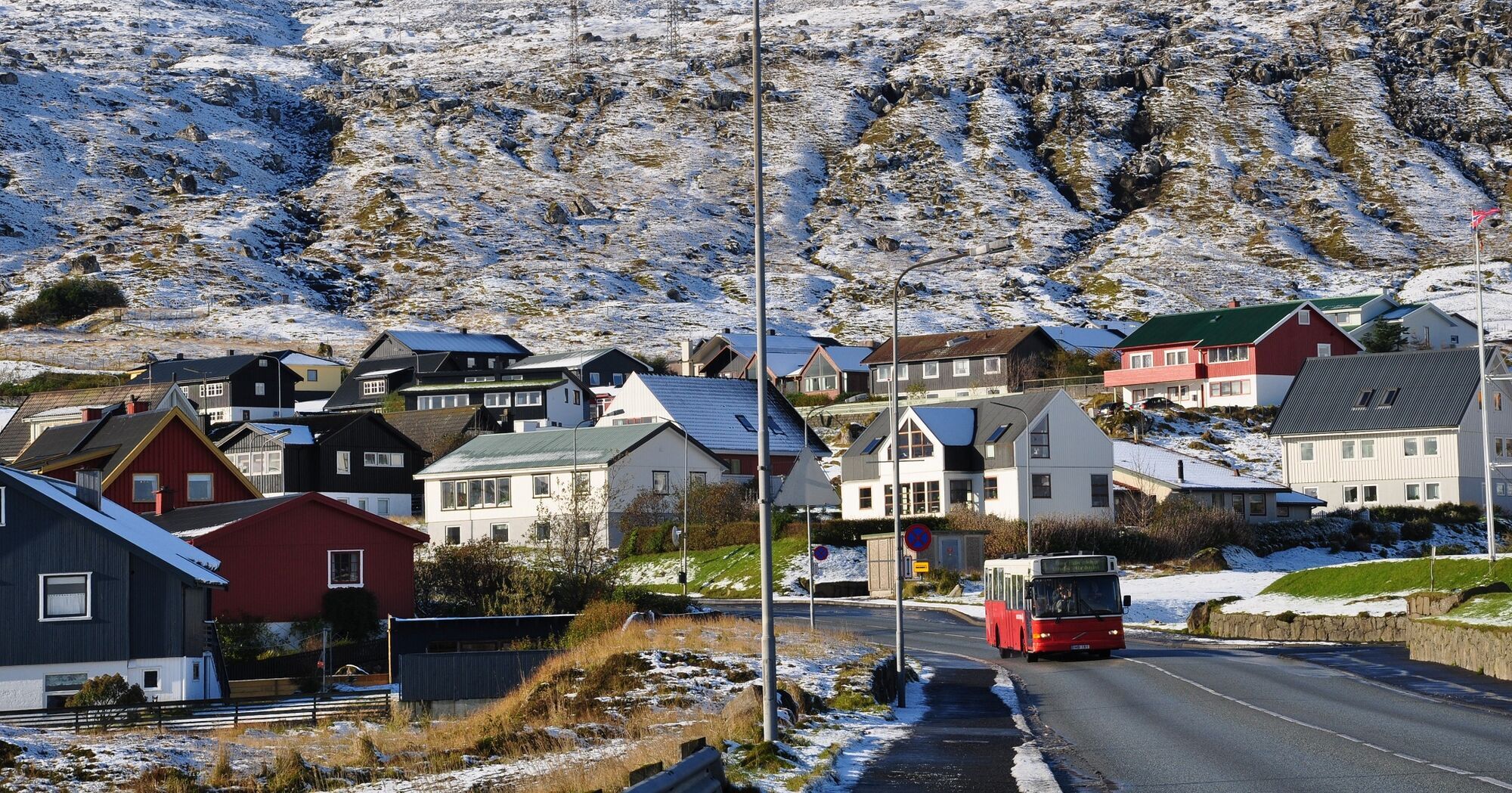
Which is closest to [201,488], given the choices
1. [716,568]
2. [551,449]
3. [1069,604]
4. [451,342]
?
[716,568]

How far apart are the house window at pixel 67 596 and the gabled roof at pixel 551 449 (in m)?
42.5

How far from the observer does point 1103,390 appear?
12262cm

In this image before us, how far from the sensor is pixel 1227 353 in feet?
386

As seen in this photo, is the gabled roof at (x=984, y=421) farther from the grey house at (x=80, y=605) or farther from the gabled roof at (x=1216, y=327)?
the grey house at (x=80, y=605)

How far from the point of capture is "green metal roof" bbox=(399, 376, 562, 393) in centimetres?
13100

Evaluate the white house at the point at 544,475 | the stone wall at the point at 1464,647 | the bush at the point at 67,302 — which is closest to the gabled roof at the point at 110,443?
the white house at the point at 544,475

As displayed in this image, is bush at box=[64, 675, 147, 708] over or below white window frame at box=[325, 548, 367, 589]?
below

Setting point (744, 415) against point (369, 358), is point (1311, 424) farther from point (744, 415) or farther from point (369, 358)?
point (369, 358)

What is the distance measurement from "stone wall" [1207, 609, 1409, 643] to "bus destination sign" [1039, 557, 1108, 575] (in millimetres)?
10108

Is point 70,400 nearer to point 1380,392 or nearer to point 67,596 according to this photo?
point 67,596

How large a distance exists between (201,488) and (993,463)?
36.3 meters

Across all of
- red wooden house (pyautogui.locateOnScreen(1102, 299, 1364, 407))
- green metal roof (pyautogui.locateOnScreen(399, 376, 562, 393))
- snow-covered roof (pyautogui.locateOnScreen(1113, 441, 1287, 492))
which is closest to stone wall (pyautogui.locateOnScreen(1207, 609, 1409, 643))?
snow-covered roof (pyautogui.locateOnScreen(1113, 441, 1287, 492))

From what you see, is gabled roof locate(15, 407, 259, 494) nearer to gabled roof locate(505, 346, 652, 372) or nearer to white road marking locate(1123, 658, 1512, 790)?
white road marking locate(1123, 658, 1512, 790)

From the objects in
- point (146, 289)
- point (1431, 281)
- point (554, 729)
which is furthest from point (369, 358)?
point (554, 729)
